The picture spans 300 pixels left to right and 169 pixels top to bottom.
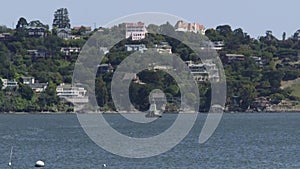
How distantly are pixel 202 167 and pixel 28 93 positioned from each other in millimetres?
129156

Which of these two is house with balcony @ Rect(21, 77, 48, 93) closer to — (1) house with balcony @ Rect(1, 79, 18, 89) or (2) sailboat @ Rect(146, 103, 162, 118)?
(1) house with balcony @ Rect(1, 79, 18, 89)

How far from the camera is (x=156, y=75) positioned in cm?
18100

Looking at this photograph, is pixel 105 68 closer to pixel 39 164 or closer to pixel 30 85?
pixel 30 85

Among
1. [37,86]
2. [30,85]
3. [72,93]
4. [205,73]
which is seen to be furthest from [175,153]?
[30,85]

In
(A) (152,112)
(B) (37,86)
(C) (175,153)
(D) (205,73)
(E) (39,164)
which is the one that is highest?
(D) (205,73)

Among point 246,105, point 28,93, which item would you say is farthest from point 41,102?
point 246,105

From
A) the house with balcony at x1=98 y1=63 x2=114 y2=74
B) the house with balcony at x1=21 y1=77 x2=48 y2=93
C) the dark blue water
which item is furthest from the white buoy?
the house with balcony at x1=21 y1=77 x2=48 y2=93

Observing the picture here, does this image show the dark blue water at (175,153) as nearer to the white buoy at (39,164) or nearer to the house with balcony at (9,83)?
the white buoy at (39,164)

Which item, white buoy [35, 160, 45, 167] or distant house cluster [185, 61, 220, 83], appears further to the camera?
distant house cluster [185, 61, 220, 83]

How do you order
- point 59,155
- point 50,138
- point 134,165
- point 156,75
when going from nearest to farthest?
point 134,165, point 59,155, point 50,138, point 156,75

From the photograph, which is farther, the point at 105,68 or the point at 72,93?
the point at 105,68

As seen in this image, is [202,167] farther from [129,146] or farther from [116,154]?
[129,146]

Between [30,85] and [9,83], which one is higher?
[9,83]

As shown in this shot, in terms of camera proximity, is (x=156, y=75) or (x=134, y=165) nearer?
(x=134, y=165)
